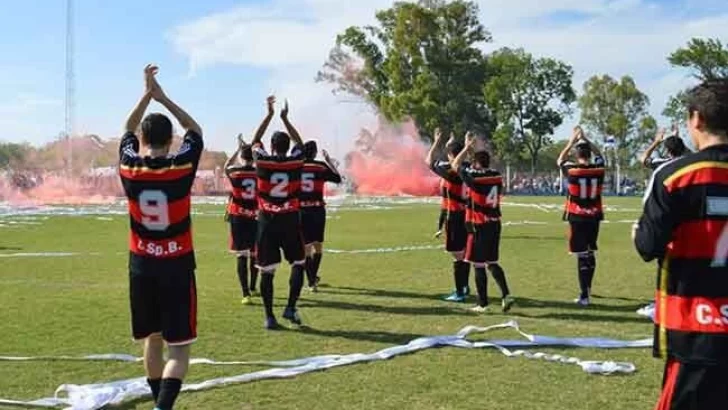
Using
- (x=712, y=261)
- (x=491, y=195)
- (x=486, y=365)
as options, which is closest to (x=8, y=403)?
(x=486, y=365)

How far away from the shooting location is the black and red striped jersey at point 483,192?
1206 cm

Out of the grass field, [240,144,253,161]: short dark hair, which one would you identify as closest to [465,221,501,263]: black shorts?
the grass field

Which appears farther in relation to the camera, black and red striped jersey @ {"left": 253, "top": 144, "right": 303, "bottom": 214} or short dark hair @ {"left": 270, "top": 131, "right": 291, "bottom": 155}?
short dark hair @ {"left": 270, "top": 131, "right": 291, "bottom": 155}

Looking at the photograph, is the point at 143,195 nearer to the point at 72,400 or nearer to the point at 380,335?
the point at 72,400

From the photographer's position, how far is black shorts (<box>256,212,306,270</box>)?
1105 cm

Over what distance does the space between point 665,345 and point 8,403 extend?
553cm

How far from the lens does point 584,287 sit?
13062 mm

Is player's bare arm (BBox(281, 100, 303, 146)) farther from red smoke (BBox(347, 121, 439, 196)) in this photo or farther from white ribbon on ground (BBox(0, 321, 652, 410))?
red smoke (BBox(347, 121, 439, 196))

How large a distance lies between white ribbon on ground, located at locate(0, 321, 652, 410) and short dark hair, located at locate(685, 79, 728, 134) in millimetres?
4320

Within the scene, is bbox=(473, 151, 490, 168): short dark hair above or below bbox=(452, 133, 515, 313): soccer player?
above

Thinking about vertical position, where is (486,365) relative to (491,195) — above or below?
below

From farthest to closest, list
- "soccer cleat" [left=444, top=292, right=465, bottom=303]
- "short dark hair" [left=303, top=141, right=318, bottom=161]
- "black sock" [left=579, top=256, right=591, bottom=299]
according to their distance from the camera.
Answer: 1. "short dark hair" [left=303, top=141, right=318, bottom=161]
2. "soccer cleat" [left=444, top=292, right=465, bottom=303]
3. "black sock" [left=579, top=256, right=591, bottom=299]

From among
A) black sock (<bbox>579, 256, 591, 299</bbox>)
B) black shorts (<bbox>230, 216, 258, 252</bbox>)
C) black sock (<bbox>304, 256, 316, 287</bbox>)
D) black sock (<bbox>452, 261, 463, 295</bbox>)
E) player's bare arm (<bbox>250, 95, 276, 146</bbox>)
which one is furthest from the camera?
black sock (<bbox>304, 256, 316, 287</bbox>)

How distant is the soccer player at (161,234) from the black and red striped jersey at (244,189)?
6.74m
